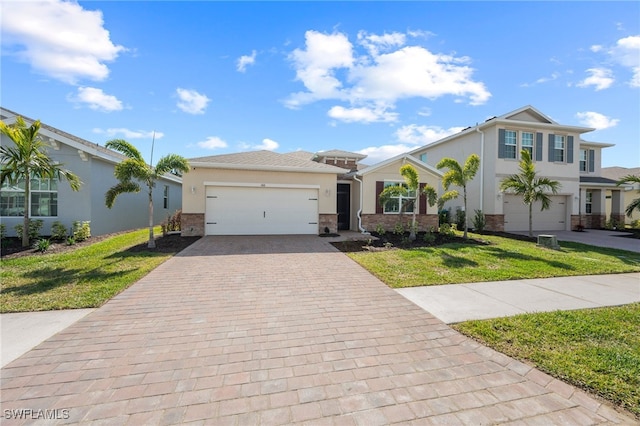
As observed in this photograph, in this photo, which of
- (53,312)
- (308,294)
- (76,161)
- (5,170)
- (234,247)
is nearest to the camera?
(53,312)

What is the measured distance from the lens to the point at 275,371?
9.63 feet

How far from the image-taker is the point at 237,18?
9.26 metres

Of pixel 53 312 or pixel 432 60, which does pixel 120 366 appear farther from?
pixel 432 60

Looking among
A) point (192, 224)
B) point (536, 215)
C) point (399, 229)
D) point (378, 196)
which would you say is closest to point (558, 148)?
point (536, 215)

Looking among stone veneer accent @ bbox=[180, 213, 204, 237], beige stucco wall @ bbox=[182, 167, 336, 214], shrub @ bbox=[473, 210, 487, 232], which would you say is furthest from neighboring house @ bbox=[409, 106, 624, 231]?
stone veneer accent @ bbox=[180, 213, 204, 237]

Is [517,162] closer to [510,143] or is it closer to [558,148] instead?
[510,143]

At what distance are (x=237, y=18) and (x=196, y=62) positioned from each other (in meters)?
2.44

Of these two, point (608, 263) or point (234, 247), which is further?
point (234, 247)

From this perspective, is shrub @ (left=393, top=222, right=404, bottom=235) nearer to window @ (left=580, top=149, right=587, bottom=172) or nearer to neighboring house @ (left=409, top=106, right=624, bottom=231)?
neighboring house @ (left=409, top=106, right=624, bottom=231)

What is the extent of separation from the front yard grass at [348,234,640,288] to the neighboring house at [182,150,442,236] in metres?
4.75

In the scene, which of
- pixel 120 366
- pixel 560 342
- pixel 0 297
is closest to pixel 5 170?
pixel 0 297

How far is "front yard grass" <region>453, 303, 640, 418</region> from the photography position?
9.02 ft

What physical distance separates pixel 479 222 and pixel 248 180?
42.9 ft

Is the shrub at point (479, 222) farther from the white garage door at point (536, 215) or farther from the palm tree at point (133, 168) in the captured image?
the palm tree at point (133, 168)
